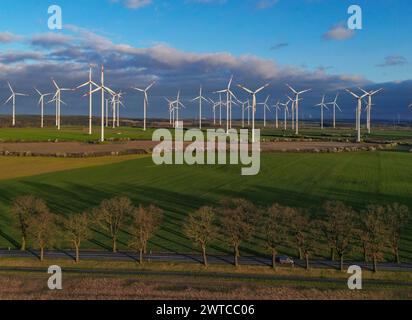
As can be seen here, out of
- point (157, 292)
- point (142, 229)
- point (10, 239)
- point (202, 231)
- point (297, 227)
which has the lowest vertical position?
point (10, 239)

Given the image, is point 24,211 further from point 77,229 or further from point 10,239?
point 77,229

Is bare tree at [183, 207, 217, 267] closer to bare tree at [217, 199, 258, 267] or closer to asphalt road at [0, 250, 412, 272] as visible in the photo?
bare tree at [217, 199, 258, 267]

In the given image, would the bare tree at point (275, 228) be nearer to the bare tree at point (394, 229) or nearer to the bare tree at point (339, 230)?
the bare tree at point (339, 230)

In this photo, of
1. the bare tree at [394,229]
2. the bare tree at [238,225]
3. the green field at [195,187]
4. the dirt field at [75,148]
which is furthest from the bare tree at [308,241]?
the dirt field at [75,148]

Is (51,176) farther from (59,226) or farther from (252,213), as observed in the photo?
(252,213)

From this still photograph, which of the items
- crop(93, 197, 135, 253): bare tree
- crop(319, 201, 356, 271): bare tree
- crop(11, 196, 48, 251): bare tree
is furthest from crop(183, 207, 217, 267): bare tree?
crop(11, 196, 48, 251): bare tree

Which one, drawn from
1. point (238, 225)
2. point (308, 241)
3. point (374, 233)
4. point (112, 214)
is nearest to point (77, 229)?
point (112, 214)
